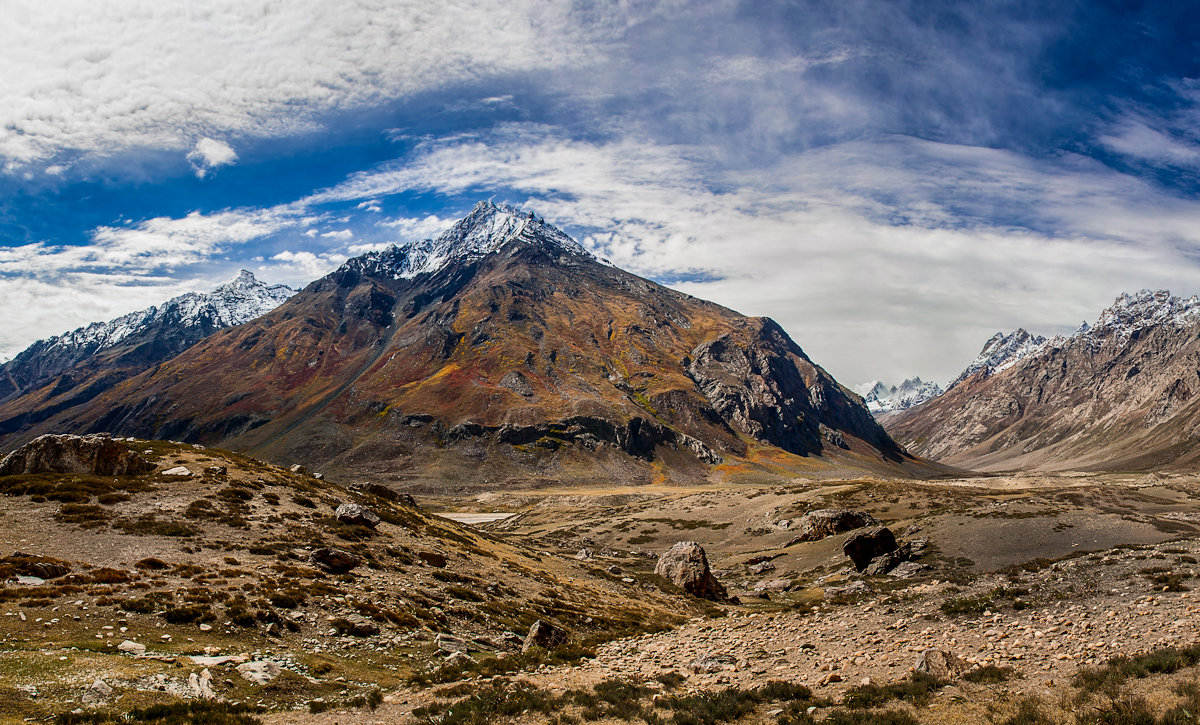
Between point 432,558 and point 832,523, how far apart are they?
142ft

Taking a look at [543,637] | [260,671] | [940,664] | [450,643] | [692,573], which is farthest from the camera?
[692,573]

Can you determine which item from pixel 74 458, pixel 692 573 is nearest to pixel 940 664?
pixel 692 573

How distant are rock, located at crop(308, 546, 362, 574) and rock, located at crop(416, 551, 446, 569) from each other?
6.38 m

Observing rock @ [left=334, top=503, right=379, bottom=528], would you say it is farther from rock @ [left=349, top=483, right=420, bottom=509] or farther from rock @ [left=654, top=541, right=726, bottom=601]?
rock @ [left=654, top=541, right=726, bottom=601]

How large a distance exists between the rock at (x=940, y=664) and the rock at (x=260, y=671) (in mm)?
21132

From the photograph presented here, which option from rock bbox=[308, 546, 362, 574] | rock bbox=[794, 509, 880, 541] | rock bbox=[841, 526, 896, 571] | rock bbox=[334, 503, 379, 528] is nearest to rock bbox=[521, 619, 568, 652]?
rock bbox=[308, 546, 362, 574]

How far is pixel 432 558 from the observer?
37969 mm

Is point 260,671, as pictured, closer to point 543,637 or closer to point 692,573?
point 543,637

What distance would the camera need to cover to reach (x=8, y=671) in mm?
15250

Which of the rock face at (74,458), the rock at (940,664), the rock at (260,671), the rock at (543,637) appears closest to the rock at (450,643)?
the rock at (543,637)

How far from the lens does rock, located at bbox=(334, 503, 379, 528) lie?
3916 centimetres

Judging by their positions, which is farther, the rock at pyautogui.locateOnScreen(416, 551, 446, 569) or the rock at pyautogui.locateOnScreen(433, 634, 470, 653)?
the rock at pyautogui.locateOnScreen(416, 551, 446, 569)

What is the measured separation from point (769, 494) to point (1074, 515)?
58849 mm

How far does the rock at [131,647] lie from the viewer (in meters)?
18.2
